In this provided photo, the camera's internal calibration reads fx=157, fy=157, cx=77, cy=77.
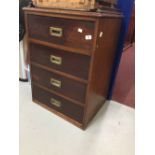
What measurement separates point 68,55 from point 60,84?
0.85 feet

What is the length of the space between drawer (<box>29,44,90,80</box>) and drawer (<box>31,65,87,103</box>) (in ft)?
0.23

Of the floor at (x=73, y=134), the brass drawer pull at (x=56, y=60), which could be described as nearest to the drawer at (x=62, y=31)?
the brass drawer pull at (x=56, y=60)

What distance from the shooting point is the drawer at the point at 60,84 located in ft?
3.65

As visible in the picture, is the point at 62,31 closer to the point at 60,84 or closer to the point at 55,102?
the point at 60,84

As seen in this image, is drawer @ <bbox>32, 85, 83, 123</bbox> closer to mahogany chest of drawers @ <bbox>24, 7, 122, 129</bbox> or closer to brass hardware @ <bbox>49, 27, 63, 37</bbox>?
mahogany chest of drawers @ <bbox>24, 7, 122, 129</bbox>

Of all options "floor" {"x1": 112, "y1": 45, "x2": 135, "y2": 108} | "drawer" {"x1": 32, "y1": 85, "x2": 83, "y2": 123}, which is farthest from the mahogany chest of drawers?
"floor" {"x1": 112, "y1": 45, "x2": 135, "y2": 108}

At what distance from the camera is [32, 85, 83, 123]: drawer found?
1.21m

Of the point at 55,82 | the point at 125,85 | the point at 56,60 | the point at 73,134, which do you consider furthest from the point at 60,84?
the point at 125,85

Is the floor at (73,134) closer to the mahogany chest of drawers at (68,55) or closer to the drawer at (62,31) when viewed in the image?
the mahogany chest of drawers at (68,55)

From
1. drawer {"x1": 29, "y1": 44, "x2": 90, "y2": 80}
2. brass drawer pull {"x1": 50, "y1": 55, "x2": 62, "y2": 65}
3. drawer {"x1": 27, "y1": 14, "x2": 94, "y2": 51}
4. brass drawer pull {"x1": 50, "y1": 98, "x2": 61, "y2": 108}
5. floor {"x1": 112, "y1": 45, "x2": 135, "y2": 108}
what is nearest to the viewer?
drawer {"x1": 27, "y1": 14, "x2": 94, "y2": 51}
